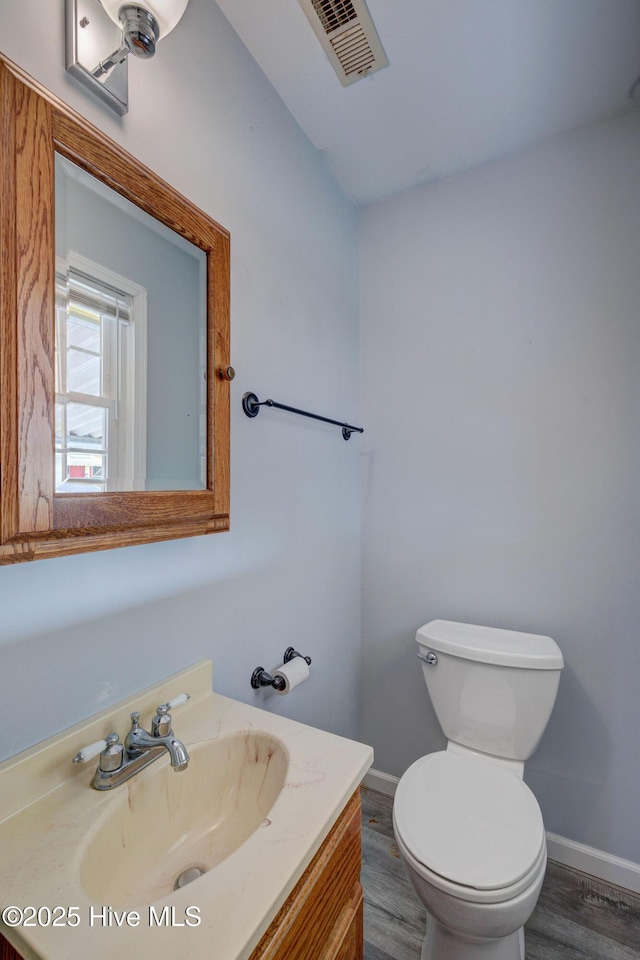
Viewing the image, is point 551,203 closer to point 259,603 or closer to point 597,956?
point 259,603

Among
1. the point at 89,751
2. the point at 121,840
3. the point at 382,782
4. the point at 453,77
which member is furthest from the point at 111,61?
the point at 382,782

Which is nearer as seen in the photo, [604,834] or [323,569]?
[604,834]

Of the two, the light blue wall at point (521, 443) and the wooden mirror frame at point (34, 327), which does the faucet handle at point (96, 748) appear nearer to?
the wooden mirror frame at point (34, 327)

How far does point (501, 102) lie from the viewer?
1425 millimetres

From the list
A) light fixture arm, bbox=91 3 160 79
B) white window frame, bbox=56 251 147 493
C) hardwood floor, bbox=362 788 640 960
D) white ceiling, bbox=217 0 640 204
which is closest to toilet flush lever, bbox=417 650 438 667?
hardwood floor, bbox=362 788 640 960

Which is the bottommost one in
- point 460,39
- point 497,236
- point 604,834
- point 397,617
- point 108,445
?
point 604,834

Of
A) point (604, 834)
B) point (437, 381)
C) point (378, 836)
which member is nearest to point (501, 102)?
point (437, 381)

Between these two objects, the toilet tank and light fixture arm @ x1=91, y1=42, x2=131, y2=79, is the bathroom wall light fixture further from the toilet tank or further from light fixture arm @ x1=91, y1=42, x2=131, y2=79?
the toilet tank

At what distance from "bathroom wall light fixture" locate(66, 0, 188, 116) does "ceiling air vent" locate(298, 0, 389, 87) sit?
0.59 meters

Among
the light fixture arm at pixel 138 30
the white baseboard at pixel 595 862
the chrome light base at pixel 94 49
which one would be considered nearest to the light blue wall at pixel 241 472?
the chrome light base at pixel 94 49

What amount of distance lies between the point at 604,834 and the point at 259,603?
144 cm

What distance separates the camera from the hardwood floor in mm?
1232

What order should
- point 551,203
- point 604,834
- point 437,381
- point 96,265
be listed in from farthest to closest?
point 437,381 < point 551,203 < point 604,834 < point 96,265

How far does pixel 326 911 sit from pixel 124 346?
1074 mm
